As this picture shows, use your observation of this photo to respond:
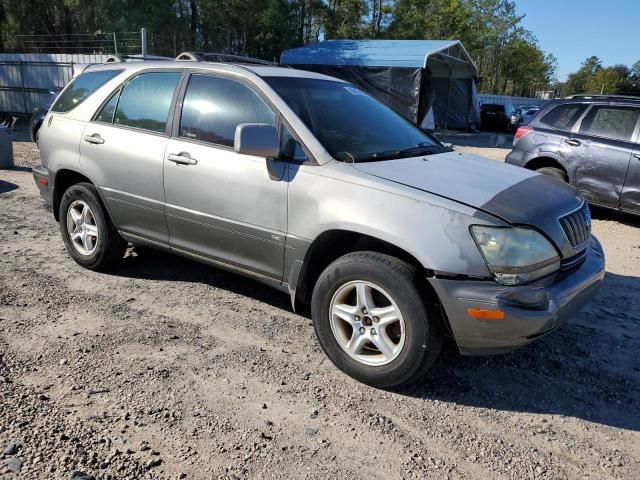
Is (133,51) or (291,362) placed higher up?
(133,51)

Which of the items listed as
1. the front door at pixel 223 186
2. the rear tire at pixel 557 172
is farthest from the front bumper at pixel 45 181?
the rear tire at pixel 557 172

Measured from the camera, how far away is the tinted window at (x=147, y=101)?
159 inches

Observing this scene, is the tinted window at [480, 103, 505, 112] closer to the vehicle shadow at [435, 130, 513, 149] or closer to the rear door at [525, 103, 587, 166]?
the vehicle shadow at [435, 130, 513, 149]

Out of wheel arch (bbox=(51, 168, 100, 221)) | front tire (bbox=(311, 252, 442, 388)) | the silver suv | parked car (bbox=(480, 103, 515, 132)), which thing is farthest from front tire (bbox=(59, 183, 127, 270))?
parked car (bbox=(480, 103, 515, 132))

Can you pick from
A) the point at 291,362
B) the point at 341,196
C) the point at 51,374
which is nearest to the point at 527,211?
the point at 341,196

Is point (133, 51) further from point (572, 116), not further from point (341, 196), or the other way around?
point (341, 196)

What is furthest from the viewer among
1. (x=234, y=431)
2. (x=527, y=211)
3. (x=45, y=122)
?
(x=45, y=122)

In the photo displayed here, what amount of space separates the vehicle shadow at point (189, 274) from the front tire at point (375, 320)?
100 centimetres

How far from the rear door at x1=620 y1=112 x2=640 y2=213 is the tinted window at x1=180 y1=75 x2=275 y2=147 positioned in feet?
18.1

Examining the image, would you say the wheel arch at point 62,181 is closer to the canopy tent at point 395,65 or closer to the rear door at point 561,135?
the rear door at point 561,135

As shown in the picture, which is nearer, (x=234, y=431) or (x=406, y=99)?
(x=234, y=431)

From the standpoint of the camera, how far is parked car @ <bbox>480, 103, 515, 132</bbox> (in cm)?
2653

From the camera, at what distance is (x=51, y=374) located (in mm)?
3098

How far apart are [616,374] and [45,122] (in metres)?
5.09
